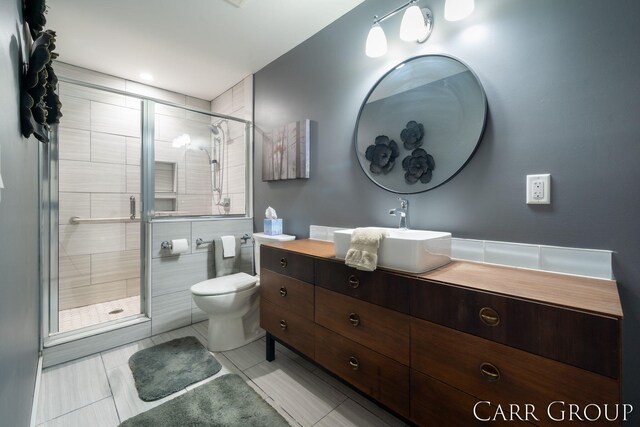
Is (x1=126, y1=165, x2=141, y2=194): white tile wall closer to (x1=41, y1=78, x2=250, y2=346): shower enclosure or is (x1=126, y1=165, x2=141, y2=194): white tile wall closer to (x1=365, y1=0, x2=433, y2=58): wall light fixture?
(x1=41, y1=78, x2=250, y2=346): shower enclosure

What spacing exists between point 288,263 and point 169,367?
3.39 feet

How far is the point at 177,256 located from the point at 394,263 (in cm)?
189

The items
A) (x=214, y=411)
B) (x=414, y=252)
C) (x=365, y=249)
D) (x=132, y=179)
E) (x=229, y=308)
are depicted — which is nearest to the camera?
(x=414, y=252)

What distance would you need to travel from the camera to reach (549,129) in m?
1.16

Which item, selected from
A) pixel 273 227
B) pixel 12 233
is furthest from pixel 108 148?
pixel 12 233

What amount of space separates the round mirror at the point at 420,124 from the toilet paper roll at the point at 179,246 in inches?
62.4

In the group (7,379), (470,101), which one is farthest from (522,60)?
(7,379)

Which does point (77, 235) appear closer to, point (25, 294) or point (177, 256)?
point (177, 256)

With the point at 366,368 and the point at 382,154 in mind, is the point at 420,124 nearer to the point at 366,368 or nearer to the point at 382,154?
the point at 382,154

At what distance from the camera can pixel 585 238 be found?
109 centimetres

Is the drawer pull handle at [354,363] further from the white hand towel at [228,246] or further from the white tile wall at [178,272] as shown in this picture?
the white tile wall at [178,272]

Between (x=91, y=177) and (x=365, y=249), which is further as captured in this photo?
(x=91, y=177)

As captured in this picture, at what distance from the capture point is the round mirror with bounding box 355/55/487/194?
1.39 m

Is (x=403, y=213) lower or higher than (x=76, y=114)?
lower
